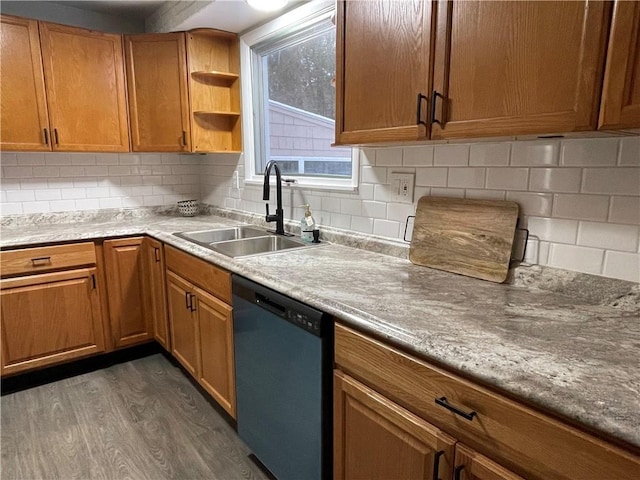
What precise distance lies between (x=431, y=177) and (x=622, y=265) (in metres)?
0.71

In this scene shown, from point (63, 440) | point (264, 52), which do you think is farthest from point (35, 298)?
point (264, 52)

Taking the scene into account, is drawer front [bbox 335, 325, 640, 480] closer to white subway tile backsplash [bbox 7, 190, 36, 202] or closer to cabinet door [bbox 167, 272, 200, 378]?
cabinet door [bbox 167, 272, 200, 378]

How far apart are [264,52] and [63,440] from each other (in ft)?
7.89

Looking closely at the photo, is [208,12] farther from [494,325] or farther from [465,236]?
[494,325]

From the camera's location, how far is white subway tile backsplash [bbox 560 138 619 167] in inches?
45.1

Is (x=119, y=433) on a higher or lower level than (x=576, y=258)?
lower

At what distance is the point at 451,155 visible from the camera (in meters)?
1.56

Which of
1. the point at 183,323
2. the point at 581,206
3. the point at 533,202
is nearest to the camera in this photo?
the point at 581,206

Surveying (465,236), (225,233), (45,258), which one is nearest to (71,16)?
(45,258)

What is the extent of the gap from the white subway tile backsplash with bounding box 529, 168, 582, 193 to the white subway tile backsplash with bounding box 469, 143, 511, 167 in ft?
0.36

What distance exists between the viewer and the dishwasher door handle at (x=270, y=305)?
1419 millimetres

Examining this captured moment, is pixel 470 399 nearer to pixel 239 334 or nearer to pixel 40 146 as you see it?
pixel 239 334

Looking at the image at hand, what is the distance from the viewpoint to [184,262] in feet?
6.98

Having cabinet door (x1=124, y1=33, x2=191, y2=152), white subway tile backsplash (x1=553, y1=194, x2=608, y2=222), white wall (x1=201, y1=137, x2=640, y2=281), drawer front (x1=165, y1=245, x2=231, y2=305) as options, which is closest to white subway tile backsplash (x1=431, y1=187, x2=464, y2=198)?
white wall (x1=201, y1=137, x2=640, y2=281)
